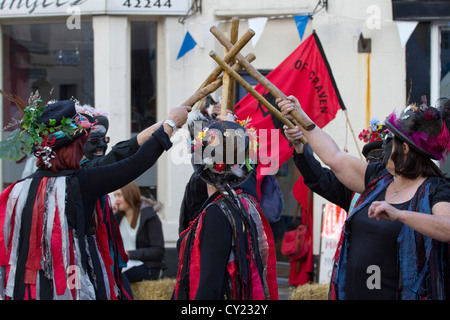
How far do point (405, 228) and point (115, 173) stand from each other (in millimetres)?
1470

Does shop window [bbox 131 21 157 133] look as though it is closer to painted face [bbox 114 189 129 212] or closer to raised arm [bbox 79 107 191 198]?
painted face [bbox 114 189 129 212]

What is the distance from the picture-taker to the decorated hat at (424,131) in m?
3.15

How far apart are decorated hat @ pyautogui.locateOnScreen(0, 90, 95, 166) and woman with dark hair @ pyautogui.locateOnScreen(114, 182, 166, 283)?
2321mm

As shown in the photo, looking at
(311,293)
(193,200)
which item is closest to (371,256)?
(193,200)

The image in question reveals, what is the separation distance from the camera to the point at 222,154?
3.39m

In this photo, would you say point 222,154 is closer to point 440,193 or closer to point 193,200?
point 193,200

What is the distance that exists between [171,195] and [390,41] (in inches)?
120

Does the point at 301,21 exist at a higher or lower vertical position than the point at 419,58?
higher

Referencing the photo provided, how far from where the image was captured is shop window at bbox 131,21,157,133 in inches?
307

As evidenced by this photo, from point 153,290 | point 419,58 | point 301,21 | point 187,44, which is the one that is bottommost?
point 153,290

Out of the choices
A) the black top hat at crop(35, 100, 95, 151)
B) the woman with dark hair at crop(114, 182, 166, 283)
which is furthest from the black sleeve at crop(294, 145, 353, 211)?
the woman with dark hair at crop(114, 182, 166, 283)
